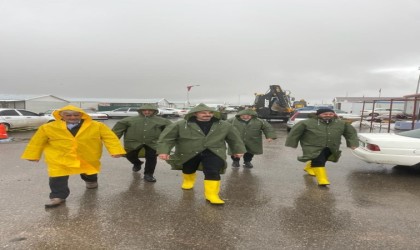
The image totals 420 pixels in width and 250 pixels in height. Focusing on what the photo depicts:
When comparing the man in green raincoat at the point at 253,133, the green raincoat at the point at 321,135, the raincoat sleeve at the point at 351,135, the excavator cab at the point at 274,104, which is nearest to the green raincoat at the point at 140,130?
the man in green raincoat at the point at 253,133

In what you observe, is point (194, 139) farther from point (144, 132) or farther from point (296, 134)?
point (296, 134)

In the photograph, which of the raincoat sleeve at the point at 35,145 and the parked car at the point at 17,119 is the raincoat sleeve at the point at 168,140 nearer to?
the raincoat sleeve at the point at 35,145

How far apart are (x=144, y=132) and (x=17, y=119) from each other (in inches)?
542

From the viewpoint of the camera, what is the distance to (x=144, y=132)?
553cm

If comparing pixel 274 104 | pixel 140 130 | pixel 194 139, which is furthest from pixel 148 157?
pixel 274 104

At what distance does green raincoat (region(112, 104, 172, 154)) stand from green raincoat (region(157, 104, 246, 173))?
0.96m

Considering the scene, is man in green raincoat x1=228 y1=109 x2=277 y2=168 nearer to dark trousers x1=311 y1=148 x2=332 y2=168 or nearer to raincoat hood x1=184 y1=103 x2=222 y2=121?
dark trousers x1=311 y1=148 x2=332 y2=168

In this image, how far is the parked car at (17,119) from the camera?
51.4ft

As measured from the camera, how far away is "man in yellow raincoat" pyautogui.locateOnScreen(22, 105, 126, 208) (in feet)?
13.8

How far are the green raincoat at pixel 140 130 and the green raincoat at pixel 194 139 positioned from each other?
963 millimetres

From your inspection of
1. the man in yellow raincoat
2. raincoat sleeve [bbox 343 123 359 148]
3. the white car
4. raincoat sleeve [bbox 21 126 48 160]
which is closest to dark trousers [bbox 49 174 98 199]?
the man in yellow raincoat

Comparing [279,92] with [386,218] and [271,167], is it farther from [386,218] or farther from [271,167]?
[386,218]

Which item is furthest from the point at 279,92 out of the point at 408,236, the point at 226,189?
the point at 408,236

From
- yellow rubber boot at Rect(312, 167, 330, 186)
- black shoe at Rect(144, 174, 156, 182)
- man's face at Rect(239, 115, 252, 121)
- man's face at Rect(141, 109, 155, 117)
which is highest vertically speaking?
man's face at Rect(141, 109, 155, 117)
